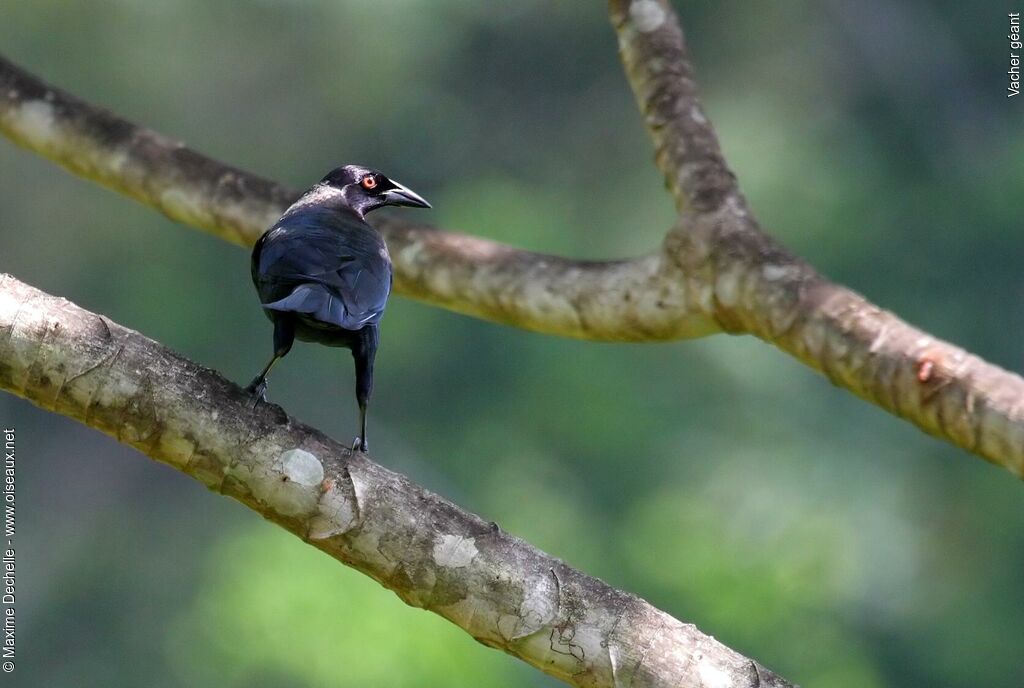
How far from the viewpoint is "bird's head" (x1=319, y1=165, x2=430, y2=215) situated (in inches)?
195

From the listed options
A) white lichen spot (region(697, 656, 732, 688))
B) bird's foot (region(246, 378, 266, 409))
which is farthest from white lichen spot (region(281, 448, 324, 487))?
white lichen spot (region(697, 656, 732, 688))

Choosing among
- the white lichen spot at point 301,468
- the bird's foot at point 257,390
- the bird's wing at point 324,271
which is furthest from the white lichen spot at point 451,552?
the bird's wing at point 324,271

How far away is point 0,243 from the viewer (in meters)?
19.1

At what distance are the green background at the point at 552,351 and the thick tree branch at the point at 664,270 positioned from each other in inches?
289

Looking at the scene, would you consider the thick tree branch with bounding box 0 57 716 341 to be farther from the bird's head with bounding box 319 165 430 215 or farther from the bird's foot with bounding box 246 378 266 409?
the bird's foot with bounding box 246 378 266 409

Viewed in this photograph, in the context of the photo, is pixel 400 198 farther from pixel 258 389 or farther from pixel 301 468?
pixel 301 468

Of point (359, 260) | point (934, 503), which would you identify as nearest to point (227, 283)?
point (934, 503)

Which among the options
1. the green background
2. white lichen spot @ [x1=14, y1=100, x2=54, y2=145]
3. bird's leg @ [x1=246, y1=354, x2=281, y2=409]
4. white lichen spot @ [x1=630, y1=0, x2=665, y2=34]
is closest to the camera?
bird's leg @ [x1=246, y1=354, x2=281, y2=409]

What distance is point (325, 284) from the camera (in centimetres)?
381

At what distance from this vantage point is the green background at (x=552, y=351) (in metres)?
15.6

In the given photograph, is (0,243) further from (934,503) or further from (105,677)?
(934,503)

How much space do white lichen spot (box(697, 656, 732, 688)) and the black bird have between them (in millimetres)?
1152

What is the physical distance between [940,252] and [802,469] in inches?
122

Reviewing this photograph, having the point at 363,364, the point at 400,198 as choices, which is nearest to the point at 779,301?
the point at 363,364
